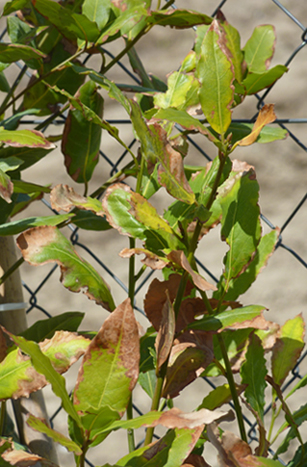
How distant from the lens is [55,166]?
1056 millimetres

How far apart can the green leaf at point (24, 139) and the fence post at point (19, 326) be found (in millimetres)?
198

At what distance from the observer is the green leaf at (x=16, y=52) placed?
0.41 meters

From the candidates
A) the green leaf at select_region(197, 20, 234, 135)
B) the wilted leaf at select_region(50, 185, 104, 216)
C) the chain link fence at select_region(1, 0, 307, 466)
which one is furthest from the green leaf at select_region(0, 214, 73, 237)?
the chain link fence at select_region(1, 0, 307, 466)

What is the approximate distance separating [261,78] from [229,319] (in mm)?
207

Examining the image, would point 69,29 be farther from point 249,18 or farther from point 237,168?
point 249,18

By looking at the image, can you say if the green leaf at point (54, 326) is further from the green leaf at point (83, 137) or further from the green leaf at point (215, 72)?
the green leaf at point (215, 72)

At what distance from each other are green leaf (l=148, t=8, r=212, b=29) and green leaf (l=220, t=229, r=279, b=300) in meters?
0.21

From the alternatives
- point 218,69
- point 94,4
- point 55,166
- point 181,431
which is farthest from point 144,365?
point 55,166

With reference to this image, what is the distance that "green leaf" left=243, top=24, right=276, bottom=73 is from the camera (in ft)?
1.37

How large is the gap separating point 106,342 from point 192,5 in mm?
863

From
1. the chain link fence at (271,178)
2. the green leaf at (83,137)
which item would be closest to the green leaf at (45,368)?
the green leaf at (83,137)

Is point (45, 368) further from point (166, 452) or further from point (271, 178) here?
point (271, 178)

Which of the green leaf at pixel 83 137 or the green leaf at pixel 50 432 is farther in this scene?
the green leaf at pixel 83 137

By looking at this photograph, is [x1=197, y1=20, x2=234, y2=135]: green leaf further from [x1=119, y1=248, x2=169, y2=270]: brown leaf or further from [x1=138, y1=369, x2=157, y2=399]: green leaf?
[x1=138, y1=369, x2=157, y2=399]: green leaf
